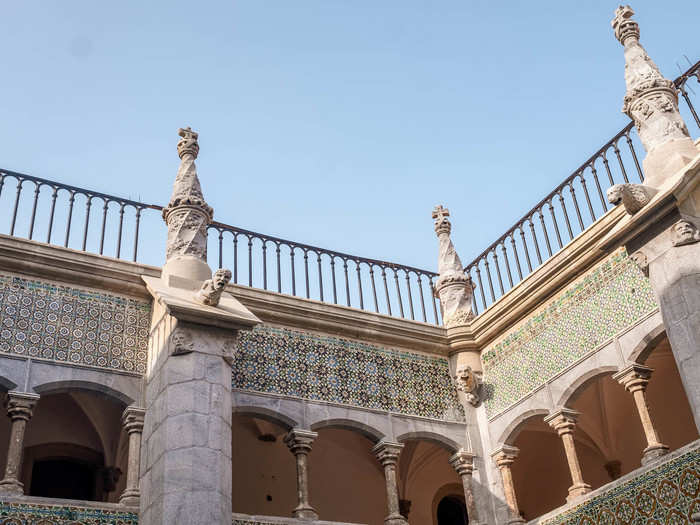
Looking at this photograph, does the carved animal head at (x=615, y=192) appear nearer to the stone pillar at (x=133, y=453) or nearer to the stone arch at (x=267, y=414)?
the stone arch at (x=267, y=414)

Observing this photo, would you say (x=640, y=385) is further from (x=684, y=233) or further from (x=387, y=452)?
(x=387, y=452)

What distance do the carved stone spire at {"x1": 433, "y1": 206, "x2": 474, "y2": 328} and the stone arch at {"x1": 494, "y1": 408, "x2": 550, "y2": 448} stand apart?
1.51 m

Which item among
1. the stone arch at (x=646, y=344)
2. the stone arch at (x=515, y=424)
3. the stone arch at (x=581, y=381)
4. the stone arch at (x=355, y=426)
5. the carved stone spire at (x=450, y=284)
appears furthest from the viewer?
the carved stone spire at (x=450, y=284)

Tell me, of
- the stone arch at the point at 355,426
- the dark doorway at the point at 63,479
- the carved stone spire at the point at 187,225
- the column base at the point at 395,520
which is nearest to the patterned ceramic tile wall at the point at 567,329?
the stone arch at the point at 355,426

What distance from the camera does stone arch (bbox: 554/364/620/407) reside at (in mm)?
9266

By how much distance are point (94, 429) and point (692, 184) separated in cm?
742

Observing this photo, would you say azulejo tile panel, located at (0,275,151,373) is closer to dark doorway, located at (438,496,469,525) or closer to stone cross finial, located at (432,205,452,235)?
stone cross finial, located at (432,205,452,235)

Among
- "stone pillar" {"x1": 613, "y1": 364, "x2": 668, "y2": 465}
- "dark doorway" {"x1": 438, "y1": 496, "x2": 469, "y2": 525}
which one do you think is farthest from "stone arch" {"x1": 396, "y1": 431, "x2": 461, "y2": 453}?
"dark doorway" {"x1": 438, "y1": 496, "x2": 469, "y2": 525}

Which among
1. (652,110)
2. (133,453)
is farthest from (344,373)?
(652,110)

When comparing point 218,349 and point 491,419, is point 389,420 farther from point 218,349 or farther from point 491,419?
point 218,349

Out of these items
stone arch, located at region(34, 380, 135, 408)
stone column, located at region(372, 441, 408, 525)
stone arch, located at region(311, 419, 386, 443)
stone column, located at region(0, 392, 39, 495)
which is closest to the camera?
stone column, located at region(0, 392, 39, 495)

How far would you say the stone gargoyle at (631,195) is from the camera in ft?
26.2

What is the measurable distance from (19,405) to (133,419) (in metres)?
1.05

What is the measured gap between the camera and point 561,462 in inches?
519
